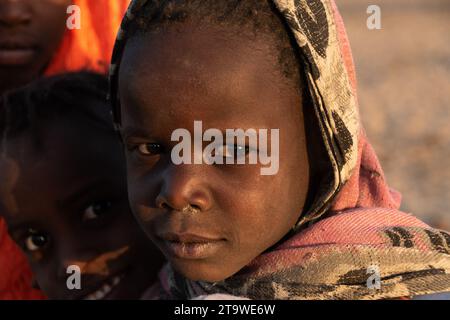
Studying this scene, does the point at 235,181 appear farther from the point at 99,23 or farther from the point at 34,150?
the point at 99,23

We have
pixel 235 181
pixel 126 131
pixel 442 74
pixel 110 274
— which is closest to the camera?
pixel 235 181

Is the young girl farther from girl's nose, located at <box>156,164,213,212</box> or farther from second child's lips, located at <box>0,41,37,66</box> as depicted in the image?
second child's lips, located at <box>0,41,37,66</box>

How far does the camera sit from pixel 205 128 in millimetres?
2039

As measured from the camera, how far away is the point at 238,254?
2141mm

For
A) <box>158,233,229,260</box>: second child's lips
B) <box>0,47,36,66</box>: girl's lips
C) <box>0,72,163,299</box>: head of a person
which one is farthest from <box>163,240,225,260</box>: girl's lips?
<box>0,47,36,66</box>: girl's lips

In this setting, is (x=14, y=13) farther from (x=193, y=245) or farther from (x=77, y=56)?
(x=193, y=245)

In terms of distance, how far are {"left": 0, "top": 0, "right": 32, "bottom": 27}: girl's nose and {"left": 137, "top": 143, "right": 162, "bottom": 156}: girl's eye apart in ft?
3.37

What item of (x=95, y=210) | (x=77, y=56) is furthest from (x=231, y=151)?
(x=77, y=56)

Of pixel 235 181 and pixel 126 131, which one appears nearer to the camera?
pixel 235 181

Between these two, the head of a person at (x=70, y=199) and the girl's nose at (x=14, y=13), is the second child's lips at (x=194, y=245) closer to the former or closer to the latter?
the head of a person at (x=70, y=199)

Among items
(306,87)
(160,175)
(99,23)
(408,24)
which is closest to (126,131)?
(160,175)

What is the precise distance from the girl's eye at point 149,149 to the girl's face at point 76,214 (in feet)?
1.85

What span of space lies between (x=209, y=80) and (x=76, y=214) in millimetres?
855
